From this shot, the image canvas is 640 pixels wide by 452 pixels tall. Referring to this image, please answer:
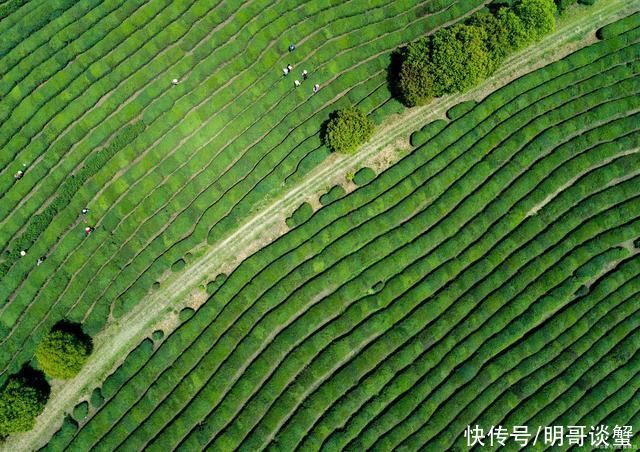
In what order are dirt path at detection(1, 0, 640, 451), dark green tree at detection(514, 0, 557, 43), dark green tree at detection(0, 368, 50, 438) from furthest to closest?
1. dark green tree at detection(514, 0, 557, 43)
2. dirt path at detection(1, 0, 640, 451)
3. dark green tree at detection(0, 368, 50, 438)

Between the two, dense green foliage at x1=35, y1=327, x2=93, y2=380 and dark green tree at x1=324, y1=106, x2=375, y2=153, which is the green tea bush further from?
dense green foliage at x1=35, y1=327, x2=93, y2=380

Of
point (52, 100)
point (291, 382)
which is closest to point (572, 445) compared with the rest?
point (291, 382)

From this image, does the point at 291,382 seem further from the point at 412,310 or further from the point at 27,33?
the point at 27,33

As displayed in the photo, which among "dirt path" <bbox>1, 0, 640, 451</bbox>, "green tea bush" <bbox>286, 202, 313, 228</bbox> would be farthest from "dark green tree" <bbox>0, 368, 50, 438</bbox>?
"green tea bush" <bbox>286, 202, 313, 228</bbox>

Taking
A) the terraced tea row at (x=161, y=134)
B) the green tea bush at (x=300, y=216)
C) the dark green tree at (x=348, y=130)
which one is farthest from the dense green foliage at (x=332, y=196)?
the dark green tree at (x=348, y=130)

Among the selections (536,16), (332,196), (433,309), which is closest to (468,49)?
(536,16)
